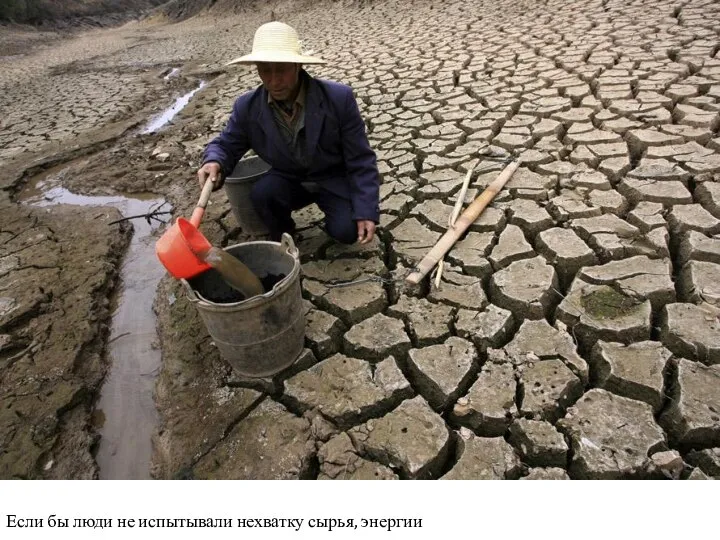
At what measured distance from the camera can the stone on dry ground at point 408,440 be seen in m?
1.61

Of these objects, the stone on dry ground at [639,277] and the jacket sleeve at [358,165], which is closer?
the stone on dry ground at [639,277]

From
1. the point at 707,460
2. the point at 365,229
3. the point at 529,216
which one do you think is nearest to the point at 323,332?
the point at 365,229

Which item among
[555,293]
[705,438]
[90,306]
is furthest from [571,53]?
[90,306]

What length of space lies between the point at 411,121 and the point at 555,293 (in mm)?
2572

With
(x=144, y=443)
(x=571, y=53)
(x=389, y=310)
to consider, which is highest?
(x=571, y=53)

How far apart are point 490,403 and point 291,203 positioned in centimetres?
163

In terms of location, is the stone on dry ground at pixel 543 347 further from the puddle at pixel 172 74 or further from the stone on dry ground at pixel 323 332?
the puddle at pixel 172 74

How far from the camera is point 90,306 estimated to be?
2.64 m

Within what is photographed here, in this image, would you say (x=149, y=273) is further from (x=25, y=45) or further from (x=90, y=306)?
(x=25, y=45)

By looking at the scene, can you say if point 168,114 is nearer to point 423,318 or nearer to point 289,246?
point 289,246

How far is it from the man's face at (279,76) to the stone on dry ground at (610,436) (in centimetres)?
186

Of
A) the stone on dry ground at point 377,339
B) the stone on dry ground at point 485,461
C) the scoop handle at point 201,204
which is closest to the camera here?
the stone on dry ground at point 485,461

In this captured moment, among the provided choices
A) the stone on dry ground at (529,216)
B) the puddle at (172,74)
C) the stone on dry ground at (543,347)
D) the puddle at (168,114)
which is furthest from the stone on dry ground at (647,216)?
the puddle at (172,74)

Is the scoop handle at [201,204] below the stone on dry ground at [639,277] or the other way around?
the other way around
